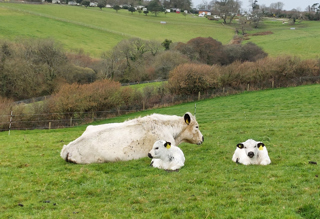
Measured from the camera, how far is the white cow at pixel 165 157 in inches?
400

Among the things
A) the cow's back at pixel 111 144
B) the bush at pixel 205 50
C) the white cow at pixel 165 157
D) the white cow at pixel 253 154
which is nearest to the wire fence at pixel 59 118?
the cow's back at pixel 111 144

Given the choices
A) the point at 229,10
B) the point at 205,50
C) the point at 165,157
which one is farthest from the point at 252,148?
the point at 229,10

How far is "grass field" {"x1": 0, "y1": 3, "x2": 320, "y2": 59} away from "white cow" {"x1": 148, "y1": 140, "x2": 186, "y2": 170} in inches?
2511

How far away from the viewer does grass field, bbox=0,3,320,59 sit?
79.6 m

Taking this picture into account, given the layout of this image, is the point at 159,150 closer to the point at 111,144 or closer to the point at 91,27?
the point at 111,144

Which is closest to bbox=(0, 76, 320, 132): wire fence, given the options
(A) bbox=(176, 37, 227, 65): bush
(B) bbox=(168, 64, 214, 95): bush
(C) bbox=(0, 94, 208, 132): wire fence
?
(C) bbox=(0, 94, 208, 132): wire fence

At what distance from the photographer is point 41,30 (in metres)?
83.2

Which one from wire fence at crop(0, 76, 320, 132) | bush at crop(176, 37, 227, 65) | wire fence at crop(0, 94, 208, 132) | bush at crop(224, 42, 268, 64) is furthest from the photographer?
bush at crop(224, 42, 268, 64)

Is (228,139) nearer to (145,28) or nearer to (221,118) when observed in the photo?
(221,118)

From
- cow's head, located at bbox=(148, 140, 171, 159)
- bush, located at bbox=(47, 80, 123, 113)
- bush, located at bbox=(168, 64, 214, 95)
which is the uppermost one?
cow's head, located at bbox=(148, 140, 171, 159)

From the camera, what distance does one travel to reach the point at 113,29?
338ft

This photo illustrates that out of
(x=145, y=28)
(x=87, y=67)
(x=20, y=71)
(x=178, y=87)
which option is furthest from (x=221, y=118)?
(x=145, y=28)

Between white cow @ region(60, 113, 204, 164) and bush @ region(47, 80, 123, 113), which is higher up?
white cow @ region(60, 113, 204, 164)

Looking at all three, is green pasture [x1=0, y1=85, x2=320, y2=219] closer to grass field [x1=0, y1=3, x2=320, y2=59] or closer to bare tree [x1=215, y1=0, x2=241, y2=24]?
grass field [x1=0, y1=3, x2=320, y2=59]
